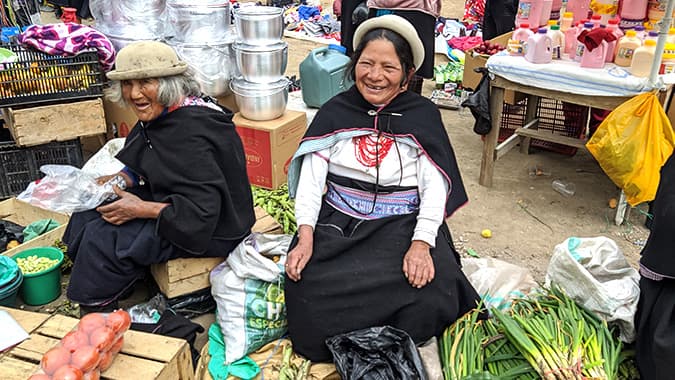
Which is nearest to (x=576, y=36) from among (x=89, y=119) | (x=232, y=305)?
(x=232, y=305)

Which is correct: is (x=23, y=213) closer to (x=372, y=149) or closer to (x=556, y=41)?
(x=372, y=149)

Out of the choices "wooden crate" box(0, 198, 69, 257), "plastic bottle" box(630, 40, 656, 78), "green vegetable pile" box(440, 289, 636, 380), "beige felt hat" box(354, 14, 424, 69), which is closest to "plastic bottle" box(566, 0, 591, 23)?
"plastic bottle" box(630, 40, 656, 78)

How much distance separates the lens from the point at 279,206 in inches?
153

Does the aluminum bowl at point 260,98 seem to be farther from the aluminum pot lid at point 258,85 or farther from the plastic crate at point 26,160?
the plastic crate at point 26,160

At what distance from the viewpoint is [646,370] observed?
7.75 ft

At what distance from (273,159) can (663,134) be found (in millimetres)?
2610

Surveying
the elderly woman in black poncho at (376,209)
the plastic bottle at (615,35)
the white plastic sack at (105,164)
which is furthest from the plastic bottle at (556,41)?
the white plastic sack at (105,164)

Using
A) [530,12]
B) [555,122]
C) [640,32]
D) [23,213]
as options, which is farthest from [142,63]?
[555,122]

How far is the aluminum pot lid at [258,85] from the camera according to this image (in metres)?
4.19

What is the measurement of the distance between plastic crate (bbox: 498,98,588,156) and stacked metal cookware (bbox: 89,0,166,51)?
3194 mm

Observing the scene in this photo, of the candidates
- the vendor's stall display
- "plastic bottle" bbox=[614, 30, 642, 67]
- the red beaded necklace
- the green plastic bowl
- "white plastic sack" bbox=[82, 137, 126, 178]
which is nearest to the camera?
the red beaded necklace

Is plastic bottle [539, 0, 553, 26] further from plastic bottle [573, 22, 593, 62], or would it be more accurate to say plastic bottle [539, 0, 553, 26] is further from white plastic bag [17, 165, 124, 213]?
white plastic bag [17, 165, 124, 213]

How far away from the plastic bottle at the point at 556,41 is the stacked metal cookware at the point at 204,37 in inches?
93.7

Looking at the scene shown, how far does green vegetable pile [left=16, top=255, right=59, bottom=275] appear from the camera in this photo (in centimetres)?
317
